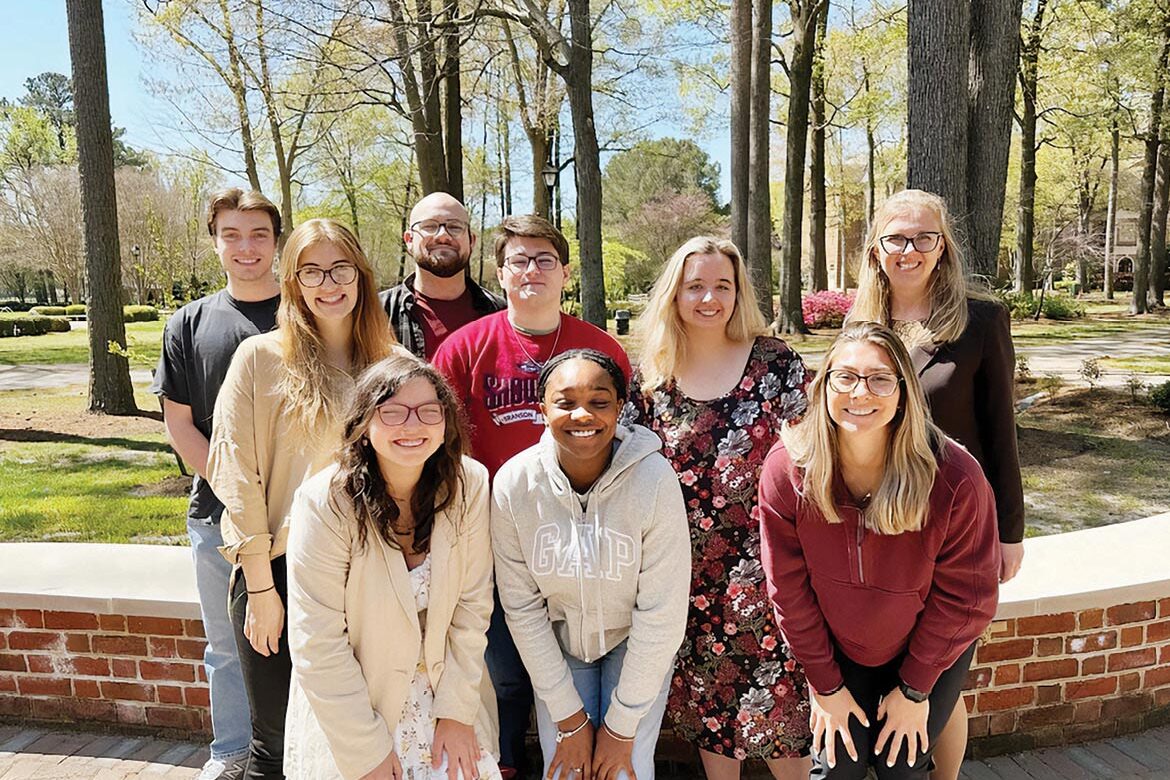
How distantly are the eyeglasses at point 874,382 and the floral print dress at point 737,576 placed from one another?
0.38 metres

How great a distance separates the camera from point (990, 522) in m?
2.17

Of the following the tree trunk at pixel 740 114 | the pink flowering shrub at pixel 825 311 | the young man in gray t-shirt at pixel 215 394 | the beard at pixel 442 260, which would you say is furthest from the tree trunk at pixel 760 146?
the young man in gray t-shirt at pixel 215 394

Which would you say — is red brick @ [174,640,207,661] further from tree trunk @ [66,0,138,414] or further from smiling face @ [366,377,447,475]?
tree trunk @ [66,0,138,414]

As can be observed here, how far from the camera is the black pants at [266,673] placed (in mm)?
2475

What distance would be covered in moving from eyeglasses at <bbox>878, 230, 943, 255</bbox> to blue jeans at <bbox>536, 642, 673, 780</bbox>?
1.55m

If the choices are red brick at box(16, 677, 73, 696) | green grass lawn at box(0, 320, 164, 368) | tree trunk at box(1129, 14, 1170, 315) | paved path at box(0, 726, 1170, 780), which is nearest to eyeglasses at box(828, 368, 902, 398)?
paved path at box(0, 726, 1170, 780)

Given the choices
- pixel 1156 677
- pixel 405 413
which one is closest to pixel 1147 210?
pixel 1156 677

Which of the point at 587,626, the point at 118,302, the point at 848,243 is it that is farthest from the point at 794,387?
the point at 848,243

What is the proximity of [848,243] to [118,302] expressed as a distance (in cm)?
4150

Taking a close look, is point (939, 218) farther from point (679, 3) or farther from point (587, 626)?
point (679, 3)

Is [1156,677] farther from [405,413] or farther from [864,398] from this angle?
[405,413]

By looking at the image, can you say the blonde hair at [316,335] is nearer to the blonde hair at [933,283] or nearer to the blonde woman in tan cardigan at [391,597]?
the blonde woman in tan cardigan at [391,597]

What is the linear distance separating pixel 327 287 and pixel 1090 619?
301 centimetres

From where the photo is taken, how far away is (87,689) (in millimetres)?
3258
